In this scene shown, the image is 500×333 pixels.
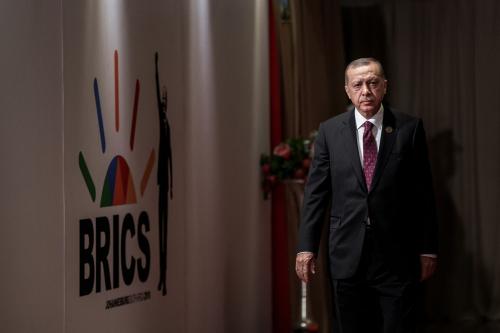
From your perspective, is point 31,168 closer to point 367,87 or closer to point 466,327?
point 367,87

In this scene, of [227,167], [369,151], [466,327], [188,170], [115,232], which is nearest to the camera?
[369,151]

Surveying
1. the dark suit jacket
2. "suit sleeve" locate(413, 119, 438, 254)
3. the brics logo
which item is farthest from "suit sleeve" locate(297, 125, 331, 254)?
the brics logo

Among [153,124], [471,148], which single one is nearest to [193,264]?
[153,124]

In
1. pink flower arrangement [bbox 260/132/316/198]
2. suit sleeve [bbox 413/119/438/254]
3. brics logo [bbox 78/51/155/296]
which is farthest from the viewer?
pink flower arrangement [bbox 260/132/316/198]

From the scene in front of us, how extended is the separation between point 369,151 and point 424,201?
29 cm

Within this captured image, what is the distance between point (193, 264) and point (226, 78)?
45.0 inches

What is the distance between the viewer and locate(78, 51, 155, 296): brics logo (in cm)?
357

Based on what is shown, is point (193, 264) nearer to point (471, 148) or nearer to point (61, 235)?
point (61, 235)

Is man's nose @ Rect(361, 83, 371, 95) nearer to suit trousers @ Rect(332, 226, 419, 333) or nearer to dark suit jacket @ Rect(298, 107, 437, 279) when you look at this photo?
dark suit jacket @ Rect(298, 107, 437, 279)

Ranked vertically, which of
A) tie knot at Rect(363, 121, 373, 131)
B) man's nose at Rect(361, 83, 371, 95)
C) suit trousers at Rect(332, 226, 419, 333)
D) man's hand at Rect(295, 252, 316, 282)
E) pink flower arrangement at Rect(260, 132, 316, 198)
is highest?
man's nose at Rect(361, 83, 371, 95)

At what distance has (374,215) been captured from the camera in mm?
3244

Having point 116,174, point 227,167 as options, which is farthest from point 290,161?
point 116,174

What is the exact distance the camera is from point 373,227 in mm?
3238

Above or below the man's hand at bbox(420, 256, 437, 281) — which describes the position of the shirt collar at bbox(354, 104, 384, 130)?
above
